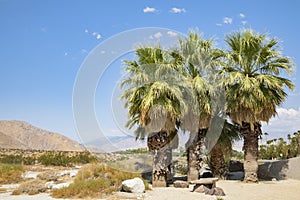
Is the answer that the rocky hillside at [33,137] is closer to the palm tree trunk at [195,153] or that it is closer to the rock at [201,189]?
the palm tree trunk at [195,153]

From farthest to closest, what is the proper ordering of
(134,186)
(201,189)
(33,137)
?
(33,137) → (201,189) → (134,186)

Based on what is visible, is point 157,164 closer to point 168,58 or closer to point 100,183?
point 100,183

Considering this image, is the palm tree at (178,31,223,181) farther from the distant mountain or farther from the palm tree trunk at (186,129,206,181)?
the distant mountain

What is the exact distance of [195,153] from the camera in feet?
46.9

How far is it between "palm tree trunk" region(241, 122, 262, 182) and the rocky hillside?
7237 centimetres

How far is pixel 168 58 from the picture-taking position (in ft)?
46.0

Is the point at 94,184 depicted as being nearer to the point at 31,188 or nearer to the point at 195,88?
the point at 31,188

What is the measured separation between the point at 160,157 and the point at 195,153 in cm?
190

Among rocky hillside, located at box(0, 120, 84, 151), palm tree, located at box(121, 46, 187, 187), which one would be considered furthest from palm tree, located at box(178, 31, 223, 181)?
rocky hillside, located at box(0, 120, 84, 151)

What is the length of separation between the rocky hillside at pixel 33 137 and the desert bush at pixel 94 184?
7189 centimetres

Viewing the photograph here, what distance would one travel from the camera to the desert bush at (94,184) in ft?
34.0

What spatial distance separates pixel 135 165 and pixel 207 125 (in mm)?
5270

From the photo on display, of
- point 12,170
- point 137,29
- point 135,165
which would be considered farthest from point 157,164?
point 12,170

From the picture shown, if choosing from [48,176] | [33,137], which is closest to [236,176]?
[48,176]
